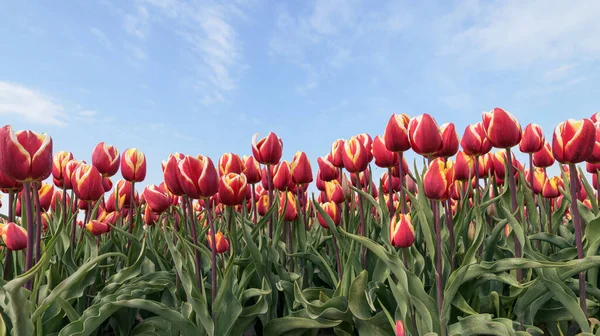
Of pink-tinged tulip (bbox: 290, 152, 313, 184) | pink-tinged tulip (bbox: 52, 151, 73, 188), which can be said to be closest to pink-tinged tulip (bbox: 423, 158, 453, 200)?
pink-tinged tulip (bbox: 290, 152, 313, 184)

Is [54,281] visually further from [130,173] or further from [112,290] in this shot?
[130,173]

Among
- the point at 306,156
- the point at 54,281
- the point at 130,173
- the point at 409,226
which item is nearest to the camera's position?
the point at 409,226

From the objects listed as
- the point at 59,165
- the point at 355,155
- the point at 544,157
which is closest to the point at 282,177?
the point at 355,155

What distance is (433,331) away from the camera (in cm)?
255

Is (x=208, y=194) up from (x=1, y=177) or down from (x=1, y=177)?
down

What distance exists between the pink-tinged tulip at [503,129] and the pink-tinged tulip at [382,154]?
0.68 meters

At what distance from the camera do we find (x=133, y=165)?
3586 millimetres

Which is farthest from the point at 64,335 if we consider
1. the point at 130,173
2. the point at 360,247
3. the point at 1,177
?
the point at 360,247

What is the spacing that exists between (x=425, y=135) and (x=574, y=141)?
2.80ft

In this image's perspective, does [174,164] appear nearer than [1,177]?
Yes

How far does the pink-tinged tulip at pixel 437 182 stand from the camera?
7.82ft

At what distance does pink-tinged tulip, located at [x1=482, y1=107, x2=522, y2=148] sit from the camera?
2869 millimetres

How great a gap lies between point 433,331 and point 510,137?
129cm

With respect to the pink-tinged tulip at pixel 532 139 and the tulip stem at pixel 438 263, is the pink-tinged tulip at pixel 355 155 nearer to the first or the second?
the tulip stem at pixel 438 263
